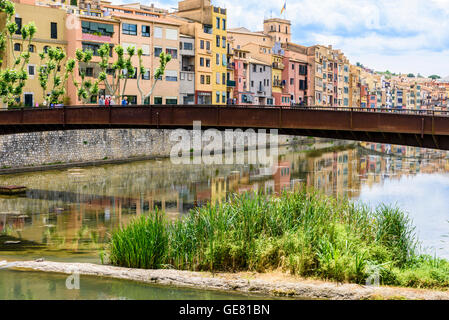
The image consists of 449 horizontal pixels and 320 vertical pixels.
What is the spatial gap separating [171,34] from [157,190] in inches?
1521

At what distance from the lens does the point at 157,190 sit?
4412 centimetres

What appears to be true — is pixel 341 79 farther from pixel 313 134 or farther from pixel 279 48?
pixel 313 134

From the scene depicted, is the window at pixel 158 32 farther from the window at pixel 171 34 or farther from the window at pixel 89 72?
the window at pixel 89 72

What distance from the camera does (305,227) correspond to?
64.5 feet

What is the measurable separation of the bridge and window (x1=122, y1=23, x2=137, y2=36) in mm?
31198

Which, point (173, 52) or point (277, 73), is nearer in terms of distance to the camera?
point (173, 52)

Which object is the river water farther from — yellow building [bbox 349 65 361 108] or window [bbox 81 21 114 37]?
yellow building [bbox 349 65 361 108]

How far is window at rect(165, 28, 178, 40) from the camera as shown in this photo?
77.5m

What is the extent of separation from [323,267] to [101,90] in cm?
5643

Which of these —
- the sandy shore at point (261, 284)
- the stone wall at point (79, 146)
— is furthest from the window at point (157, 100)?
the sandy shore at point (261, 284)

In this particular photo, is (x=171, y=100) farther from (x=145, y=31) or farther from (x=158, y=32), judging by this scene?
(x=145, y=31)

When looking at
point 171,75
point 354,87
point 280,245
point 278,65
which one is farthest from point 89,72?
point 354,87

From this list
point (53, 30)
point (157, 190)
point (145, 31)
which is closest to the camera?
point (157, 190)

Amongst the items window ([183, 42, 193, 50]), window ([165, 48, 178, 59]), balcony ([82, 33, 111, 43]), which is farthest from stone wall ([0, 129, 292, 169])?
window ([183, 42, 193, 50])
